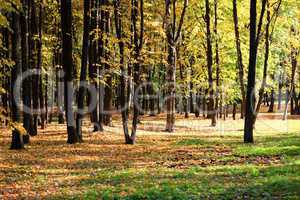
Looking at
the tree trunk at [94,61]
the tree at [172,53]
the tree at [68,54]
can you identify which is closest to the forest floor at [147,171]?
the tree at [68,54]

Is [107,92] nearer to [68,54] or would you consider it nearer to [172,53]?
[172,53]

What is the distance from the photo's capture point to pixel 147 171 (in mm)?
15648

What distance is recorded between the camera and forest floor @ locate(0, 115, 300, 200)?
1175cm

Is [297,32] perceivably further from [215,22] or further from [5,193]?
[5,193]

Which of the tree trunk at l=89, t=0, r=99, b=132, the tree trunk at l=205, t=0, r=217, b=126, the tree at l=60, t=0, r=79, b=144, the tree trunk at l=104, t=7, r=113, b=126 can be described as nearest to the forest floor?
the tree at l=60, t=0, r=79, b=144

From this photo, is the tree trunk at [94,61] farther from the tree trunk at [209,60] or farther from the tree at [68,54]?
the tree trunk at [209,60]

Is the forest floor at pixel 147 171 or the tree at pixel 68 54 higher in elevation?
the tree at pixel 68 54

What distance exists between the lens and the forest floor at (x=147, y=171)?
11750mm

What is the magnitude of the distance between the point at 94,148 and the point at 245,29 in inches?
873

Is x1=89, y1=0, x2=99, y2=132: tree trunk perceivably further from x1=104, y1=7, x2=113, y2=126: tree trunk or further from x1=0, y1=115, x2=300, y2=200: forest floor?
x1=0, y1=115, x2=300, y2=200: forest floor

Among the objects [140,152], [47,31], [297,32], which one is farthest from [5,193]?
[297,32]

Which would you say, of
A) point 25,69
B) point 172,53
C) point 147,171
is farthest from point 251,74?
point 25,69

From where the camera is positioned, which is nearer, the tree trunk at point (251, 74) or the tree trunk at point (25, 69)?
the tree trunk at point (25, 69)

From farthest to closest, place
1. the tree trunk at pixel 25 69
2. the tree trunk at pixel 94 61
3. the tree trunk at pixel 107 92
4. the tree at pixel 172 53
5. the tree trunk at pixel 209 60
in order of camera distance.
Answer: the tree trunk at pixel 209 60
the tree trunk at pixel 107 92
the tree at pixel 172 53
the tree trunk at pixel 94 61
the tree trunk at pixel 25 69
